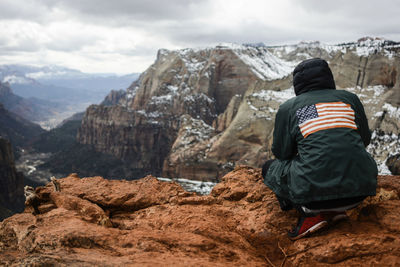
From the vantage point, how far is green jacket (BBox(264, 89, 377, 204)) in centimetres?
334

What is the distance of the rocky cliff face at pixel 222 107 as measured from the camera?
31.7m

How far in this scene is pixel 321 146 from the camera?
343cm

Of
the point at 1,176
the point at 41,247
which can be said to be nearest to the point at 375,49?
the point at 41,247

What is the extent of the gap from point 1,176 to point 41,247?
218 feet

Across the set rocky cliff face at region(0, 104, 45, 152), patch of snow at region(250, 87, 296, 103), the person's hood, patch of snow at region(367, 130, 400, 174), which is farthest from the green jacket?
rocky cliff face at region(0, 104, 45, 152)

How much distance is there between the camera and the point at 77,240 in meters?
3.93

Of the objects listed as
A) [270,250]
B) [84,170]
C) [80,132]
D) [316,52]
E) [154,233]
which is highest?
[316,52]

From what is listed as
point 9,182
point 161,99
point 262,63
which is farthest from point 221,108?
point 9,182

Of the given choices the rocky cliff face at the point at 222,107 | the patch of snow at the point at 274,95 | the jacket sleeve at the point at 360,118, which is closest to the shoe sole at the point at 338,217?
the jacket sleeve at the point at 360,118

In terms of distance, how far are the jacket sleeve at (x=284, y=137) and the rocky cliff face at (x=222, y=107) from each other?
82.4ft

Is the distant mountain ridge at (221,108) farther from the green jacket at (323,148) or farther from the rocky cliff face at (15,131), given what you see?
the rocky cliff face at (15,131)

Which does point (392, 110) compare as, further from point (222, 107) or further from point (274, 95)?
point (222, 107)

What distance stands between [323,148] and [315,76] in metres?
1.09

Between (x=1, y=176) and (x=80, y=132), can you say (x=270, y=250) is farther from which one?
(x=80, y=132)
